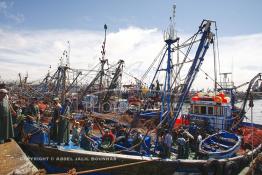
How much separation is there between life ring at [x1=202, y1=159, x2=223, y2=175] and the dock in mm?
7462

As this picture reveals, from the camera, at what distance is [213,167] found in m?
11.1

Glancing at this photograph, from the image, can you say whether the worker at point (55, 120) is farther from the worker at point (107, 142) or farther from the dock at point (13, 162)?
the dock at point (13, 162)

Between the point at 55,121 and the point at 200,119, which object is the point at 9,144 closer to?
the point at 55,121

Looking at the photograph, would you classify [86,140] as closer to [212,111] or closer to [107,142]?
[107,142]

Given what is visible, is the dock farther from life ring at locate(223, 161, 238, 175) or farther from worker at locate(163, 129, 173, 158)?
life ring at locate(223, 161, 238, 175)

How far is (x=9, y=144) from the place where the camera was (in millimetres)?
6496

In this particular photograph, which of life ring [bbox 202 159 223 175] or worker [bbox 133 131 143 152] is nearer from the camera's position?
life ring [bbox 202 159 223 175]

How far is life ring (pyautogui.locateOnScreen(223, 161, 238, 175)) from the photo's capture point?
11521 millimetres

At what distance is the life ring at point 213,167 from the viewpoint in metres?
10.9

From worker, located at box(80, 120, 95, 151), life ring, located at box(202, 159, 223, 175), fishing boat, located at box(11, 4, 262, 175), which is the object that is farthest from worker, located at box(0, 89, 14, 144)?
life ring, located at box(202, 159, 223, 175)

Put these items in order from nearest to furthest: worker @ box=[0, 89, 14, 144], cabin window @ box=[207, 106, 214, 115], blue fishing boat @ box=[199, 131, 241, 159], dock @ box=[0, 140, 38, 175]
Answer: dock @ box=[0, 140, 38, 175], worker @ box=[0, 89, 14, 144], blue fishing boat @ box=[199, 131, 241, 159], cabin window @ box=[207, 106, 214, 115]

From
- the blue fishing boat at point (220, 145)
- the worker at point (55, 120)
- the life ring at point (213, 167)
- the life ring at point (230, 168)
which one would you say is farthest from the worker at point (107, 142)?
the life ring at point (230, 168)

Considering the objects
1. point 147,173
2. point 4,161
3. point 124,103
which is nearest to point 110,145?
point 147,173

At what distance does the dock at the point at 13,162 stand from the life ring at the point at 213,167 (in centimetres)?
746
